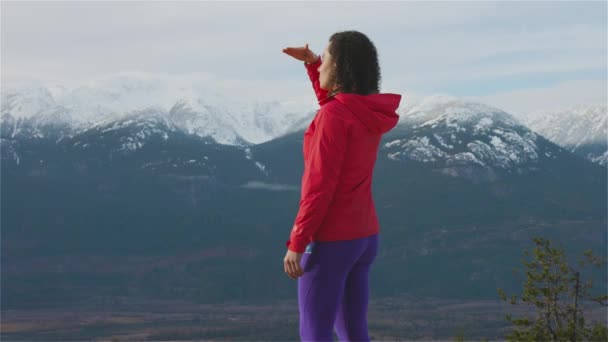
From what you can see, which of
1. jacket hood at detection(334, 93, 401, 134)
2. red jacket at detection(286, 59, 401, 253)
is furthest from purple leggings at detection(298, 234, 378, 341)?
jacket hood at detection(334, 93, 401, 134)

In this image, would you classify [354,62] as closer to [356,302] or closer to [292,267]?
[292,267]

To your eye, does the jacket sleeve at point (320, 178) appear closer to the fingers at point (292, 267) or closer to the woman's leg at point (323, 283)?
the fingers at point (292, 267)

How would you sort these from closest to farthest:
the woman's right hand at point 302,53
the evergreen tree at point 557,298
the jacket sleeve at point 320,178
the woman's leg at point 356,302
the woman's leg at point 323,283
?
the jacket sleeve at point 320,178
the woman's leg at point 323,283
the woman's leg at point 356,302
the woman's right hand at point 302,53
the evergreen tree at point 557,298

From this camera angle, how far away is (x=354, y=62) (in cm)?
867

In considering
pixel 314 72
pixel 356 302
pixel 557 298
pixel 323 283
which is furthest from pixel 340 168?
pixel 557 298

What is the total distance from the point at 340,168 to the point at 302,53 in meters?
1.74

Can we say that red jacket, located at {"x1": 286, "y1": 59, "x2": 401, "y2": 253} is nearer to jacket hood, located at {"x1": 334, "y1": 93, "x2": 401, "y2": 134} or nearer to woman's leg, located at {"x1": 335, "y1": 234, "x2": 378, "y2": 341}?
jacket hood, located at {"x1": 334, "y1": 93, "x2": 401, "y2": 134}

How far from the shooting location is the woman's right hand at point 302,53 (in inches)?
380

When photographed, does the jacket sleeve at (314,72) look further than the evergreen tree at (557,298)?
No

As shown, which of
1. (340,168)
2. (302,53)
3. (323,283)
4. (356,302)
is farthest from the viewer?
(302,53)

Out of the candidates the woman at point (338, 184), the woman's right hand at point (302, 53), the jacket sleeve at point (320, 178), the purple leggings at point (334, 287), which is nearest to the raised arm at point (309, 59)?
the woman's right hand at point (302, 53)

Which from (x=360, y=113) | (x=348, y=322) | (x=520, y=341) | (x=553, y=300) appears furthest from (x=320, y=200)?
(x=520, y=341)

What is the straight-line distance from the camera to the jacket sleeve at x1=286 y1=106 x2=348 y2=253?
325 inches

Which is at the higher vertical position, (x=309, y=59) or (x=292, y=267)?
(x=309, y=59)
